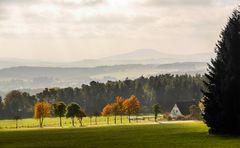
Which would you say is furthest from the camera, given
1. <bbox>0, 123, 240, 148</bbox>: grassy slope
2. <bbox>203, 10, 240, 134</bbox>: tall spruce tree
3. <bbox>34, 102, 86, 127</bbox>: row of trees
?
<bbox>34, 102, 86, 127</bbox>: row of trees

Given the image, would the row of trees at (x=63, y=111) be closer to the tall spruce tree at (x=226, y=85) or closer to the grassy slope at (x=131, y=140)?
the grassy slope at (x=131, y=140)

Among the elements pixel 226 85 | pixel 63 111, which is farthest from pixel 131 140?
pixel 63 111

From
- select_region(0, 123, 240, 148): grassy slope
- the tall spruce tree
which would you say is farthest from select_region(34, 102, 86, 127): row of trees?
the tall spruce tree

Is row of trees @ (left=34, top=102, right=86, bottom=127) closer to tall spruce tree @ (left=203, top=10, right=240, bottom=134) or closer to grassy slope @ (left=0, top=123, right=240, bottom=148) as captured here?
grassy slope @ (left=0, top=123, right=240, bottom=148)

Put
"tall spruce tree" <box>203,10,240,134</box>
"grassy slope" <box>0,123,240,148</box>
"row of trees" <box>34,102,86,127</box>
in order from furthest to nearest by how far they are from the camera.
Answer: "row of trees" <box>34,102,86,127</box>, "tall spruce tree" <box>203,10,240,134</box>, "grassy slope" <box>0,123,240,148</box>

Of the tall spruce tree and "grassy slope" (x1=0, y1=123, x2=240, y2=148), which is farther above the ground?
the tall spruce tree

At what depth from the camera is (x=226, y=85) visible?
2640 inches

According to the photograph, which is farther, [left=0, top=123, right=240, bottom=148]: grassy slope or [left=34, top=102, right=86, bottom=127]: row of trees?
[left=34, top=102, right=86, bottom=127]: row of trees

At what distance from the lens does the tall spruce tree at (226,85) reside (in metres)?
66.0

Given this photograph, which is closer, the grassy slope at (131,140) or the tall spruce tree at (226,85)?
the grassy slope at (131,140)

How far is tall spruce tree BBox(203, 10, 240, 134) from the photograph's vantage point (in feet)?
217

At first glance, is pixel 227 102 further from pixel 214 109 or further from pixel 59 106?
pixel 59 106

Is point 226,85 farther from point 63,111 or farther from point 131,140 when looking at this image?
point 63,111

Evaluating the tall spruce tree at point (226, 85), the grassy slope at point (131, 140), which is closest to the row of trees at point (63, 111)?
the grassy slope at point (131, 140)
